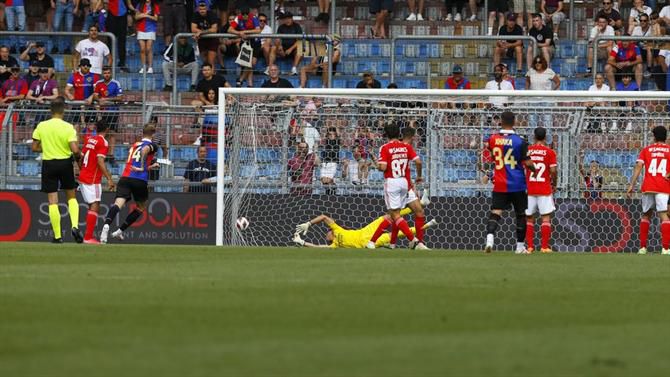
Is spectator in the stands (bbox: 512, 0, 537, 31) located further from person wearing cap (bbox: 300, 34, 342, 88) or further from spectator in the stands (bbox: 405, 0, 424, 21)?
person wearing cap (bbox: 300, 34, 342, 88)

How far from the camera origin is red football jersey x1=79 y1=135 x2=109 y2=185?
22.6m

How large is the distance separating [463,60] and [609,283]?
1717 centimetres

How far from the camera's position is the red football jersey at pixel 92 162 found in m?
22.6

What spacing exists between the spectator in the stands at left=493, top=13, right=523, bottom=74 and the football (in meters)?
7.53

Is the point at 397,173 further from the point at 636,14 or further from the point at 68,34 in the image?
the point at 68,34

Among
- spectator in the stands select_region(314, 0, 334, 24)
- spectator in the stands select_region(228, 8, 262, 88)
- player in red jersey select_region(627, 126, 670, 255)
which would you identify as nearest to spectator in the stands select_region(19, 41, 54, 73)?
spectator in the stands select_region(228, 8, 262, 88)

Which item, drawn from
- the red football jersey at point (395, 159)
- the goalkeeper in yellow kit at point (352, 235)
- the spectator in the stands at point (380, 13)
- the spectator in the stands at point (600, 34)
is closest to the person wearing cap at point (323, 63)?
Answer: the spectator in the stands at point (380, 13)

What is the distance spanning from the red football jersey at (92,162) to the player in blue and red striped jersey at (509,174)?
6.34m

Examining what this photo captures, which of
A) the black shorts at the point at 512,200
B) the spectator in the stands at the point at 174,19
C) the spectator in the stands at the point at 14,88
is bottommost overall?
the black shorts at the point at 512,200

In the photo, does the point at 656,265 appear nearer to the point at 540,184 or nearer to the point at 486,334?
the point at 540,184

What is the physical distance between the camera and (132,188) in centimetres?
2303

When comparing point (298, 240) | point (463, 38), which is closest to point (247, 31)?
point (463, 38)

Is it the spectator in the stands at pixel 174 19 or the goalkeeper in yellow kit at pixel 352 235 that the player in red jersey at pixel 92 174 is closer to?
the goalkeeper in yellow kit at pixel 352 235

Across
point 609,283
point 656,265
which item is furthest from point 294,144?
point 609,283
